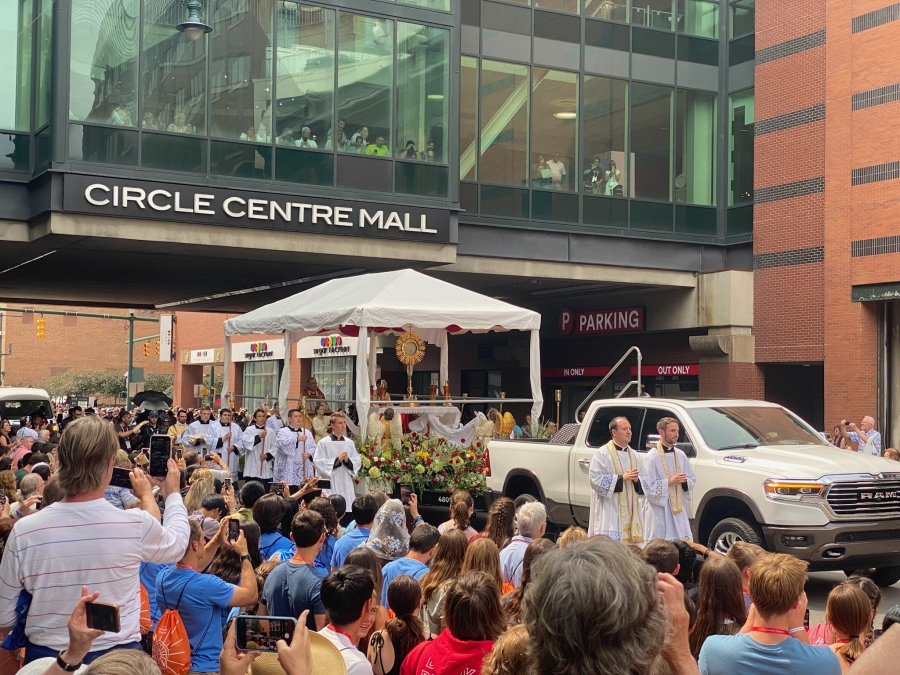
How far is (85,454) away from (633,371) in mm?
27188

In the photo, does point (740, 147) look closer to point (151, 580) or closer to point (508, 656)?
point (151, 580)

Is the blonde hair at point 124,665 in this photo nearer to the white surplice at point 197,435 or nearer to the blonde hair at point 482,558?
the blonde hair at point 482,558

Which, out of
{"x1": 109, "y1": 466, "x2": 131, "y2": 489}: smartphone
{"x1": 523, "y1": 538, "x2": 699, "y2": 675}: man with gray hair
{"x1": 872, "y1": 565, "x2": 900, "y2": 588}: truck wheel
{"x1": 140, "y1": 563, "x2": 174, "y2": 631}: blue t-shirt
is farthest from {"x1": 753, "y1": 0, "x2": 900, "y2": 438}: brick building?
{"x1": 523, "y1": 538, "x2": 699, "y2": 675}: man with gray hair

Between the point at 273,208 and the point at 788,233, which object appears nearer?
the point at 273,208

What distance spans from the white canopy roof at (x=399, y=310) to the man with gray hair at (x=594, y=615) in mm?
13079

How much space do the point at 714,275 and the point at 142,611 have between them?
78.4 feet

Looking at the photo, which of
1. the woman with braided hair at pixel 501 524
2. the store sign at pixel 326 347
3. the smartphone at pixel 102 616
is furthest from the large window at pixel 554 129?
the smartphone at pixel 102 616

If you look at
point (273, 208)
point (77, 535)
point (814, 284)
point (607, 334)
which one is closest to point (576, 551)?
point (77, 535)

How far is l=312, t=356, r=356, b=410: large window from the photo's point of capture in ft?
135

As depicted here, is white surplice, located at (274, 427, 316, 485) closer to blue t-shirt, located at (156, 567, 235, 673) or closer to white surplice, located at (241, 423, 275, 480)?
white surplice, located at (241, 423, 275, 480)

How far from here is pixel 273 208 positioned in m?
21.0

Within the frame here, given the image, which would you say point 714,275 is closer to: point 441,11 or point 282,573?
point 441,11

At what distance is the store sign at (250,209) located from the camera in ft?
63.6

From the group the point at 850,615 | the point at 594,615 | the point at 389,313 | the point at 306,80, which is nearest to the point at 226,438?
the point at 389,313
